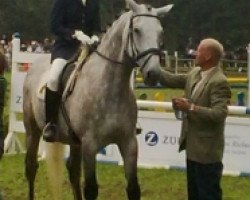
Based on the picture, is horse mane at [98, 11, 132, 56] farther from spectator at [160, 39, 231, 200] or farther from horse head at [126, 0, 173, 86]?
spectator at [160, 39, 231, 200]

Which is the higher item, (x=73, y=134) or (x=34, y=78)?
(x=34, y=78)

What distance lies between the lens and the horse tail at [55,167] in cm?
827

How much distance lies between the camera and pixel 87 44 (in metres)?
7.34

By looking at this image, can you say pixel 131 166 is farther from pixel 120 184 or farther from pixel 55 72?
pixel 120 184

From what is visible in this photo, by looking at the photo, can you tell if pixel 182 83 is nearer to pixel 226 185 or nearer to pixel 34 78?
pixel 34 78

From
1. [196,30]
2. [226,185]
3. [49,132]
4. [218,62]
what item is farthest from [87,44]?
[196,30]

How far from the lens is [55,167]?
828 centimetres

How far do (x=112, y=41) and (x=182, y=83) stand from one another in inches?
35.2

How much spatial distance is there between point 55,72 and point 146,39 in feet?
5.57

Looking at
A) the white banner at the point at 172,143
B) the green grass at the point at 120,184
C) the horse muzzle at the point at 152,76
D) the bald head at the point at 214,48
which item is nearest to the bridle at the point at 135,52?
the horse muzzle at the point at 152,76

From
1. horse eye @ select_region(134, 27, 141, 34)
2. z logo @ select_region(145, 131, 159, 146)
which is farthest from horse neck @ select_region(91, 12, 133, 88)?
z logo @ select_region(145, 131, 159, 146)

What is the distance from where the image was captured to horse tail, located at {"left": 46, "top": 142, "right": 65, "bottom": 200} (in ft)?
27.1

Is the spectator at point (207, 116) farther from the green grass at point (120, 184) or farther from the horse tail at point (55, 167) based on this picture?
the green grass at point (120, 184)

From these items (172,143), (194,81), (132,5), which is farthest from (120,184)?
(194,81)
